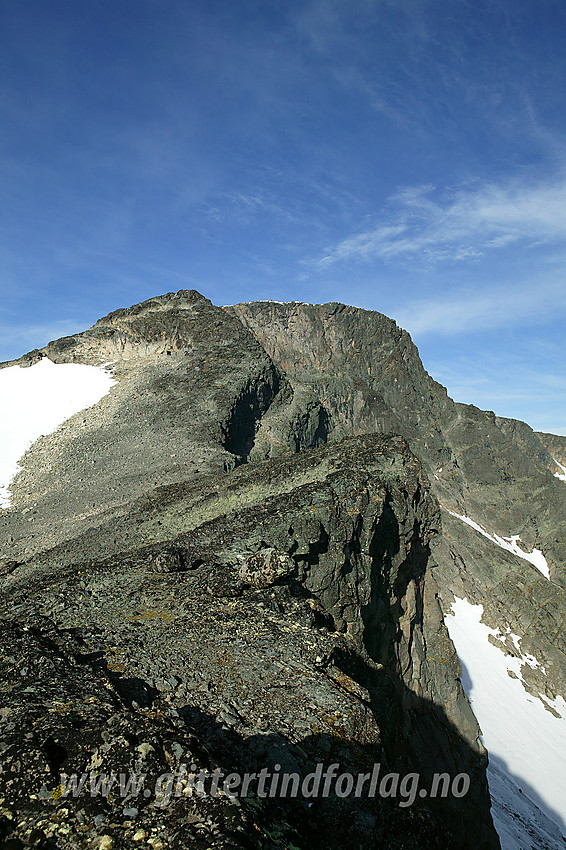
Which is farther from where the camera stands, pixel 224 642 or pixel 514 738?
pixel 514 738

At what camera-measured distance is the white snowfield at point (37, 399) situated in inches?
1437

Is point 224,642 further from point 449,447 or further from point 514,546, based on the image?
point 449,447

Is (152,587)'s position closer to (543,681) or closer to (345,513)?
(345,513)

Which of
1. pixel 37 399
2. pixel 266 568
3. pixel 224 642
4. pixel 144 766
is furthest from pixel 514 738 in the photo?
pixel 37 399

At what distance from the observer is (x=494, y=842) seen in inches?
680

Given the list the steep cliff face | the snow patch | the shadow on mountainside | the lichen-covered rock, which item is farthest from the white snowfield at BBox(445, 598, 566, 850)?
the snow patch

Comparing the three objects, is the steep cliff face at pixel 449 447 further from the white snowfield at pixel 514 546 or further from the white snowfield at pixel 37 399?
the white snowfield at pixel 37 399

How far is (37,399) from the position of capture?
43.6 metres

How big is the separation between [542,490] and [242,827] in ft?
298

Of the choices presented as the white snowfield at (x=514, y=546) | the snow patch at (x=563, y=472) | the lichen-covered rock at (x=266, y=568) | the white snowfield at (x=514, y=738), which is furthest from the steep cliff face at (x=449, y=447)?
the snow patch at (x=563, y=472)

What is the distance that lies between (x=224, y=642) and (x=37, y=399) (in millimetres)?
40073

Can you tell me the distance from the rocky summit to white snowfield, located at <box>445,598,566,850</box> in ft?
2.10

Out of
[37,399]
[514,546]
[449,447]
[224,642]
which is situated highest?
[449,447]

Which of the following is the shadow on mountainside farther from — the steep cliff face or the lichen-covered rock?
the steep cliff face
